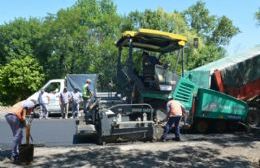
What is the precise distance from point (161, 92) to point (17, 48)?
42.5 meters

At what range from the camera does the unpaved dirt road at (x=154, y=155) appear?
11992 millimetres

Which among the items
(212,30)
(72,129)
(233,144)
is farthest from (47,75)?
(233,144)

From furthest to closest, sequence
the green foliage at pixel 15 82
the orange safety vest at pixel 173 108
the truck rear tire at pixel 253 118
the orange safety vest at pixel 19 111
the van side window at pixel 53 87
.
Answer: the green foliage at pixel 15 82, the van side window at pixel 53 87, the truck rear tire at pixel 253 118, the orange safety vest at pixel 173 108, the orange safety vest at pixel 19 111

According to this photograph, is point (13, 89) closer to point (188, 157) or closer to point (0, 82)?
point (0, 82)

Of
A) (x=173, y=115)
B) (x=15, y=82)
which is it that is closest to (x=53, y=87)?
(x=173, y=115)

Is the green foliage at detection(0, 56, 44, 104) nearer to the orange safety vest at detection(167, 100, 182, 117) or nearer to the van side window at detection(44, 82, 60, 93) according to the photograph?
the van side window at detection(44, 82, 60, 93)

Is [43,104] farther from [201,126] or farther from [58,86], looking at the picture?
[201,126]

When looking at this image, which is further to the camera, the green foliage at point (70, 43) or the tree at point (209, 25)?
the tree at point (209, 25)

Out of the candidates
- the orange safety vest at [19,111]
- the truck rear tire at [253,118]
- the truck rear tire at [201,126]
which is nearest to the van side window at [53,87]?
the truck rear tire at [201,126]

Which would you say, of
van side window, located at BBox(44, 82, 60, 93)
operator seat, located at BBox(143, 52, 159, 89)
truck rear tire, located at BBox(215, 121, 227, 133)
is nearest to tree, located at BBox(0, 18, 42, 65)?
van side window, located at BBox(44, 82, 60, 93)

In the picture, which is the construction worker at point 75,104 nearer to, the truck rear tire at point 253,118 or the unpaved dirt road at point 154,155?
the truck rear tire at point 253,118

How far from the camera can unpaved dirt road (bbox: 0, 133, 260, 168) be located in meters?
12.0

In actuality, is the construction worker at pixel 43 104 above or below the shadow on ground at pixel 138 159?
above

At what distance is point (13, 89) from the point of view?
138 ft
